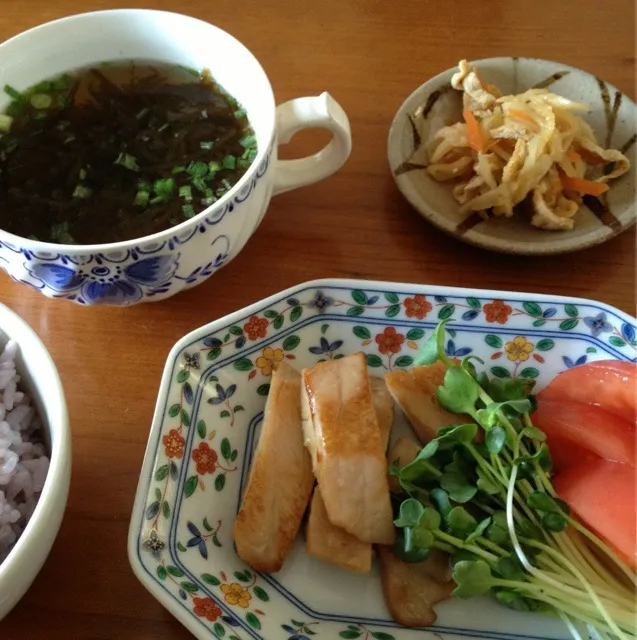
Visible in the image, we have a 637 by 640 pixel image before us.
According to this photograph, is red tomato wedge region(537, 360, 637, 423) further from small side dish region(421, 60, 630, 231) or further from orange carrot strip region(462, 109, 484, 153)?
orange carrot strip region(462, 109, 484, 153)

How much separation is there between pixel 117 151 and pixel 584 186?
713 mm

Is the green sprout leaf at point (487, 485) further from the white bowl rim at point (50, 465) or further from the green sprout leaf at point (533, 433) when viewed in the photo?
the white bowl rim at point (50, 465)

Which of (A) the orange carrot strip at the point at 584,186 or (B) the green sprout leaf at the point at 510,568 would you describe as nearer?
(B) the green sprout leaf at the point at 510,568

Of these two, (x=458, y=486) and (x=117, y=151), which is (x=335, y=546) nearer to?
(x=458, y=486)

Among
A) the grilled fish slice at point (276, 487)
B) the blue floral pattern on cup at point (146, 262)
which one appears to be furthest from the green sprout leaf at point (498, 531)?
the blue floral pattern on cup at point (146, 262)

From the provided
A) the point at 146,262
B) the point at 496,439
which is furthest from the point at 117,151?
the point at 496,439

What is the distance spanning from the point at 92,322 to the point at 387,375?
1.44ft

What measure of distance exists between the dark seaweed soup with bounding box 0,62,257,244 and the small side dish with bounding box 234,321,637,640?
30 cm

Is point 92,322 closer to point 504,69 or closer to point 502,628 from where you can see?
point 502,628

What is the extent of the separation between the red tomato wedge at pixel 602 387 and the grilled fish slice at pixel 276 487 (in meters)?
0.32

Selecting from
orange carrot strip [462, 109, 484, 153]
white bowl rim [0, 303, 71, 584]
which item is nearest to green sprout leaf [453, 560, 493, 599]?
white bowl rim [0, 303, 71, 584]

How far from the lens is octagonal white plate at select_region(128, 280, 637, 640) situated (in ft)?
2.39

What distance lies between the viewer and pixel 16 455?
0.71 metres

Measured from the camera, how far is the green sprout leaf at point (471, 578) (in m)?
0.70
